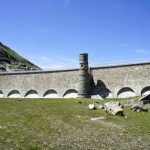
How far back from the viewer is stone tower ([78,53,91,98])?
6988 cm

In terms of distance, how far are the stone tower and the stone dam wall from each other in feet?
6.17

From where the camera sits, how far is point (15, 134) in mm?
17406

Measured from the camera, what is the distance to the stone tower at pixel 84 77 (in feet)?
229

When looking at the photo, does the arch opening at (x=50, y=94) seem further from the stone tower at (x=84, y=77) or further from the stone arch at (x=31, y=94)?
the stone tower at (x=84, y=77)

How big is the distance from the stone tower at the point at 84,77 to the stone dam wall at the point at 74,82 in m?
1.88

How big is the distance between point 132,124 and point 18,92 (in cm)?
6529

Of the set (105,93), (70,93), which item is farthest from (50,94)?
(105,93)

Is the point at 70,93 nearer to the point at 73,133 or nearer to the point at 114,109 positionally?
the point at 114,109

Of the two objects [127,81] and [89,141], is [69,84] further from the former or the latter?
[89,141]

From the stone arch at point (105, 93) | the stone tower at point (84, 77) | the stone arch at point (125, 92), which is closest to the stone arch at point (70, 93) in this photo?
the stone tower at point (84, 77)

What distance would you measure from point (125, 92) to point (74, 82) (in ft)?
47.7

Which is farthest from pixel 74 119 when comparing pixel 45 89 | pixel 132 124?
pixel 45 89

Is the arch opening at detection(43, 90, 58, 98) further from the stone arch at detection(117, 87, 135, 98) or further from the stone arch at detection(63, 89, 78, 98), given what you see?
the stone arch at detection(117, 87, 135, 98)

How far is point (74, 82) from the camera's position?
75.2 m
